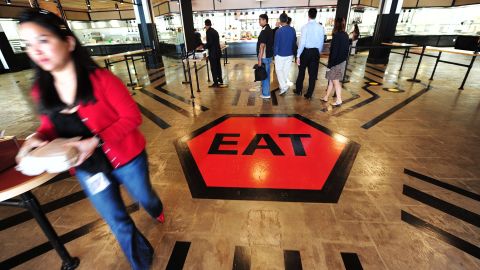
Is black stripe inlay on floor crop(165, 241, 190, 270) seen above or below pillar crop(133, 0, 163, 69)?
below

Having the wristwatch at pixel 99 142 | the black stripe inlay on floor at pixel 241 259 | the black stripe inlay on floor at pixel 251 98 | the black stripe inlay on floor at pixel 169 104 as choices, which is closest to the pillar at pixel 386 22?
the black stripe inlay on floor at pixel 251 98

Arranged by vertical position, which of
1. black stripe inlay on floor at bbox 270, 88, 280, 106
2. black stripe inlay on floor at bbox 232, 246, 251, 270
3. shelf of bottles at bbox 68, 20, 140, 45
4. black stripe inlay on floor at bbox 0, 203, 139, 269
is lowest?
black stripe inlay on floor at bbox 0, 203, 139, 269

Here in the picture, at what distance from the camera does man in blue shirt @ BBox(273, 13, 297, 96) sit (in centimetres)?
478

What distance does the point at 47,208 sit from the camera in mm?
2459

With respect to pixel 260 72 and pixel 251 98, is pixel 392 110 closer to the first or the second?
pixel 260 72

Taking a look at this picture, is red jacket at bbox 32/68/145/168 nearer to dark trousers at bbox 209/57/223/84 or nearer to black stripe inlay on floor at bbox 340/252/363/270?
black stripe inlay on floor at bbox 340/252/363/270

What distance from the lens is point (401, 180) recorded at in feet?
8.75

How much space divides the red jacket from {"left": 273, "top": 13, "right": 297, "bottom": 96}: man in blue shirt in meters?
4.35

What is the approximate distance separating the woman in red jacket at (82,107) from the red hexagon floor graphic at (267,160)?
1.31 meters

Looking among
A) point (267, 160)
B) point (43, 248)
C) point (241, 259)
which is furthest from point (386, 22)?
point (43, 248)

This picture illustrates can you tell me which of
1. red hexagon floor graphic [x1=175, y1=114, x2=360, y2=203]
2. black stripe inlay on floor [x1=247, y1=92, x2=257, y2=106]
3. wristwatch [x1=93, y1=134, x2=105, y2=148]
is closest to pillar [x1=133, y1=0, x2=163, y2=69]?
black stripe inlay on floor [x1=247, y1=92, x2=257, y2=106]

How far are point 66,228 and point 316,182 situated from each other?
2.66m

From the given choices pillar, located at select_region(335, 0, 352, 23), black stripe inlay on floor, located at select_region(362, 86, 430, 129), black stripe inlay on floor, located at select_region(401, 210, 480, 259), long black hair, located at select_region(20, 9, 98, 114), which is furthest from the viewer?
pillar, located at select_region(335, 0, 352, 23)

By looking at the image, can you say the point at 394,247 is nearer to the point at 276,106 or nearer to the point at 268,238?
the point at 268,238
